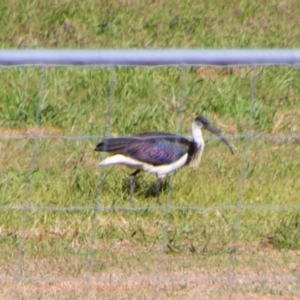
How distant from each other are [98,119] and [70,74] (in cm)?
71

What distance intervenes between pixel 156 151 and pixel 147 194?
1.46ft

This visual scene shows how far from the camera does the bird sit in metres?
6.57

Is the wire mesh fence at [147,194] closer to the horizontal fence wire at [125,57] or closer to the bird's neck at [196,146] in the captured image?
the bird's neck at [196,146]

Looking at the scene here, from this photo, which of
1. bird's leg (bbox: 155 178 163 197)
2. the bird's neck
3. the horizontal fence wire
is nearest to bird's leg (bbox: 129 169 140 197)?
bird's leg (bbox: 155 178 163 197)

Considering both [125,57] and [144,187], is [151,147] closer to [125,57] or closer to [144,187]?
[144,187]

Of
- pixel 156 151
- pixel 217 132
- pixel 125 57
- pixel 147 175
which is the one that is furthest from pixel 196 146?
pixel 125 57

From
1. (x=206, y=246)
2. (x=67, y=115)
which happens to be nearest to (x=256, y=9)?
(x=67, y=115)

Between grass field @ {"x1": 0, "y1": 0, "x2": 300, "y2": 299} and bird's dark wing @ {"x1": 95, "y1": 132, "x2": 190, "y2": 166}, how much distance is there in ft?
0.87

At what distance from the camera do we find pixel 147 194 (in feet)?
23.1

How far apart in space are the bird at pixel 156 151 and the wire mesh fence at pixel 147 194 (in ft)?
0.48

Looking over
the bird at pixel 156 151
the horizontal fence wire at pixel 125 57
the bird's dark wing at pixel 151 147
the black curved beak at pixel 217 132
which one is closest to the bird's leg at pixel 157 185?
the bird at pixel 156 151

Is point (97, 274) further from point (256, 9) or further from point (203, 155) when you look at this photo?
point (256, 9)

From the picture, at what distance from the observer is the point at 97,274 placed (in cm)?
606

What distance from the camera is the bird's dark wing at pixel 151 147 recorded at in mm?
6520
